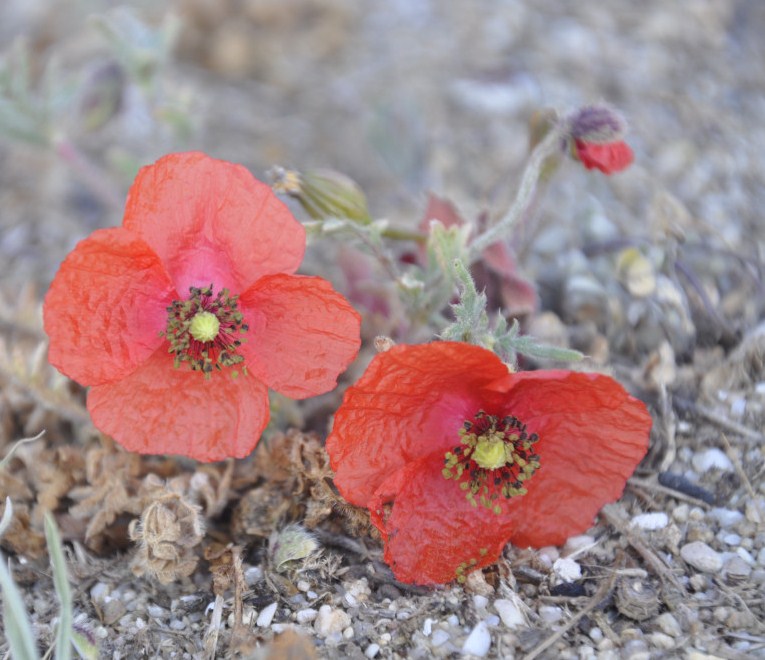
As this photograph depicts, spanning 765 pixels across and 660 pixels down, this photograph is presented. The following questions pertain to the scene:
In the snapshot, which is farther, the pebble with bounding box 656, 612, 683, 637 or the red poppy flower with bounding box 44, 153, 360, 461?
the red poppy flower with bounding box 44, 153, 360, 461

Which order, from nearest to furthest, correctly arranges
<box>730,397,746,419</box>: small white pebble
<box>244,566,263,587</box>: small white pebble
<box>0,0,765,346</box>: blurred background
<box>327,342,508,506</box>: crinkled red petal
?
<box>327,342,508,506</box>: crinkled red petal, <box>244,566,263,587</box>: small white pebble, <box>730,397,746,419</box>: small white pebble, <box>0,0,765,346</box>: blurred background

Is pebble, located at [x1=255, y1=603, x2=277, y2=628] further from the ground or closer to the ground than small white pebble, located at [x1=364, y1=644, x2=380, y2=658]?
closer to the ground

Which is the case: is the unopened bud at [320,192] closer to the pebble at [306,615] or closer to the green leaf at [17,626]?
the pebble at [306,615]

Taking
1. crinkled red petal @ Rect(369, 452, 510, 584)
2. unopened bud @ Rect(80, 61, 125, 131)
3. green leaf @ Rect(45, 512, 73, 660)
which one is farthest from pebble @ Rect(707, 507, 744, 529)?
unopened bud @ Rect(80, 61, 125, 131)

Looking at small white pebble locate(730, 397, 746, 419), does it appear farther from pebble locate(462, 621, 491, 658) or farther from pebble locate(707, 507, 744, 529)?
pebble locate(462, 621, 491, 658)

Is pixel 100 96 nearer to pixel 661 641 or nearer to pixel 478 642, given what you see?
pixel 478 642

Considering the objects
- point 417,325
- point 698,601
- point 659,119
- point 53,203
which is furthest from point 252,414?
point 659,119
